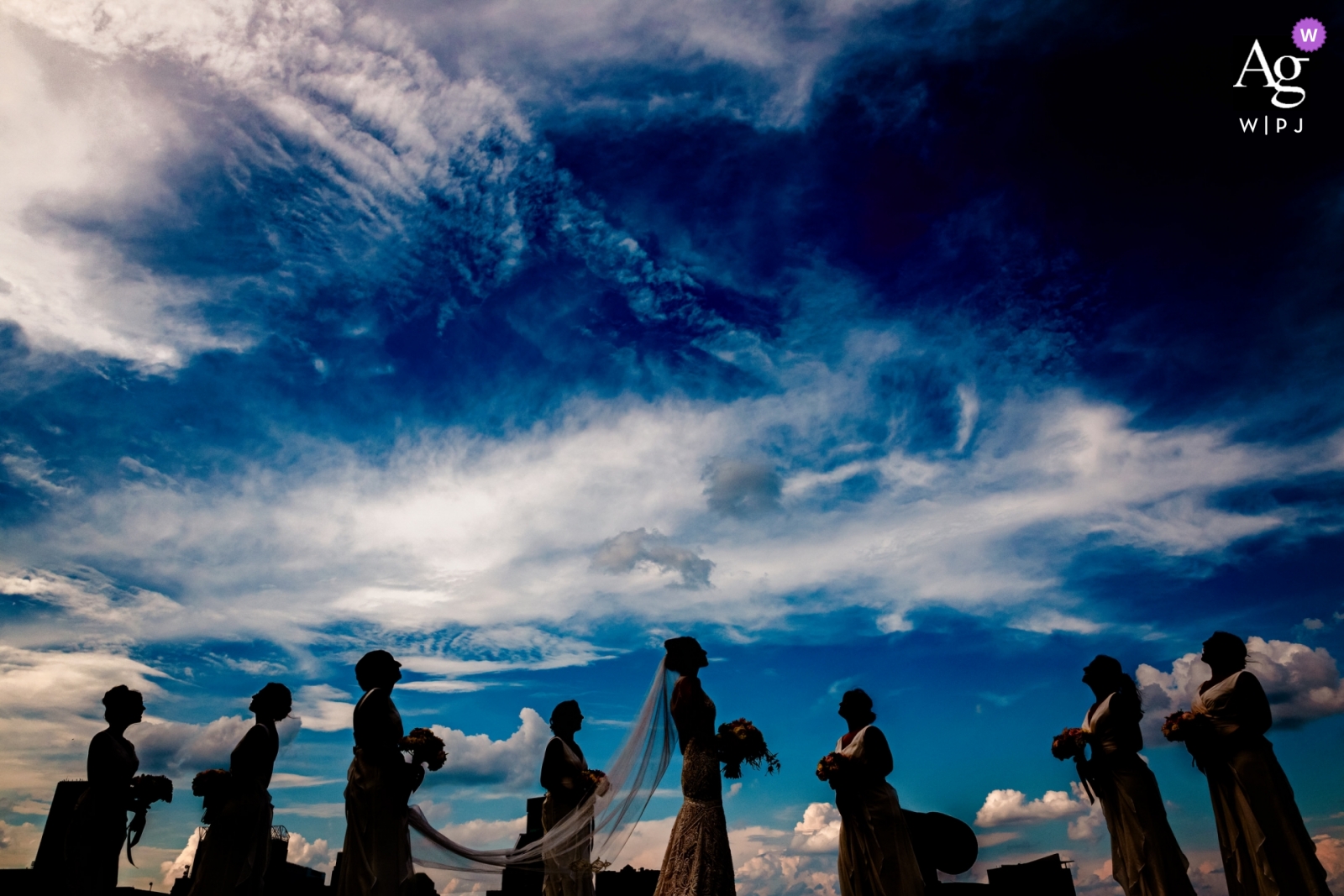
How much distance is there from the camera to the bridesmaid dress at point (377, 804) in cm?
842

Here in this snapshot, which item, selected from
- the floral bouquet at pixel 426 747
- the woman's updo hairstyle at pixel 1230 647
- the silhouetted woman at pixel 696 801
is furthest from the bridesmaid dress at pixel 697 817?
the woman's updo hairstyle at pixel 1230 647

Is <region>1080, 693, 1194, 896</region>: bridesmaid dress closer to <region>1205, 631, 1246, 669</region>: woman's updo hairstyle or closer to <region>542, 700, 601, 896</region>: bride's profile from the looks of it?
<region>1205, 631, 1246, 669</region>: woman's updo hairstyle

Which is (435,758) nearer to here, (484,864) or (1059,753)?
(484,864)

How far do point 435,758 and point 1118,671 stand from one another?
346 inches

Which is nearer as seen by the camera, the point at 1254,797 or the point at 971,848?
the point at 1254,797

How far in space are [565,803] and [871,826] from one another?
4448mm

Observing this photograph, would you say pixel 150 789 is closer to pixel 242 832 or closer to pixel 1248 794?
pixel 242 832

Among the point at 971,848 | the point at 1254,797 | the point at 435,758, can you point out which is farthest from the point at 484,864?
the point at 1254,797

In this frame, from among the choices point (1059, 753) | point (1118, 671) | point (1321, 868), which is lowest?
point (1321, 868)

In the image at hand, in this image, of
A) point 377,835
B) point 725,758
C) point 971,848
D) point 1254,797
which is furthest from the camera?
point 971,848

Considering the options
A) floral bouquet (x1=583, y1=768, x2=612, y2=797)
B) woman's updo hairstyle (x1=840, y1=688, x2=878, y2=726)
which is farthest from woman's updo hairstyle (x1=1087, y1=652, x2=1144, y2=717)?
floral bouquet (x1=583, y1=768, x2=612, y2=797)

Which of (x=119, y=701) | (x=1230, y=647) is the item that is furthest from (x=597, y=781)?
(x=1230, y=647)

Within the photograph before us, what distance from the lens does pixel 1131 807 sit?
965 cm

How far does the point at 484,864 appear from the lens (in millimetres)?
9453
